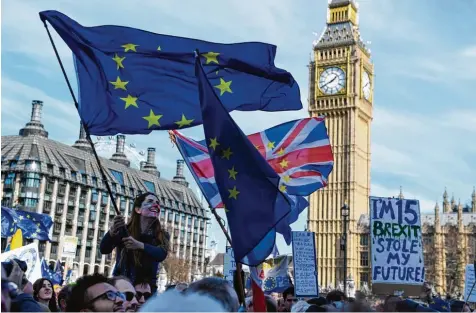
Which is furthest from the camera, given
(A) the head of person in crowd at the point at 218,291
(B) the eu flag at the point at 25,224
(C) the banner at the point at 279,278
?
(B) the eu flag at the point at 25,224

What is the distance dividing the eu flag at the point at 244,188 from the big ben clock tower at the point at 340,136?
7574 centimetres

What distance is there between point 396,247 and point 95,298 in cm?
766

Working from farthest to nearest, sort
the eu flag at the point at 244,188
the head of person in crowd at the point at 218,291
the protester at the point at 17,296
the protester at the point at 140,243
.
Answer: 1. the protester at the point at 140,243
2. the eu flag at the point at 244,188
3. the protester at the point at 17,296
4. the head of person in crowd at the point at 218,291

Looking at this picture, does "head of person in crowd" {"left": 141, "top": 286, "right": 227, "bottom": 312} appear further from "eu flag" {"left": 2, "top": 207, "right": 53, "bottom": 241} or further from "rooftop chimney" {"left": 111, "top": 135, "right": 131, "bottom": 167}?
"rooftop chimney" {"left": 111, "top": 135, "right": 131, "bottom": 167}

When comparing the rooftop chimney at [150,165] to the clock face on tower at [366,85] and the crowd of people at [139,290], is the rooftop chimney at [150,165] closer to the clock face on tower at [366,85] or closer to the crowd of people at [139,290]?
the clock face on tower at [366,85]

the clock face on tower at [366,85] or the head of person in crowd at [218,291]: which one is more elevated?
the clock face on tower at [366,85]

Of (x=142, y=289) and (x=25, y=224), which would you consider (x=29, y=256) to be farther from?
(x=142, y=289)

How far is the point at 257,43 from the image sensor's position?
316 inches

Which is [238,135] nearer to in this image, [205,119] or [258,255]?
[205,119]

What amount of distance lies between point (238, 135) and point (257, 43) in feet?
7.15

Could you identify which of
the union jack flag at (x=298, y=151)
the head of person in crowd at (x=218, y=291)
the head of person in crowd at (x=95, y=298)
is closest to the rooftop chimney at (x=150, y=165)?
the union jack flag at (x=298, y=151)

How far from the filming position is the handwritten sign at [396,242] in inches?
420

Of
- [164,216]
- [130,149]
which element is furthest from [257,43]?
[130,149]

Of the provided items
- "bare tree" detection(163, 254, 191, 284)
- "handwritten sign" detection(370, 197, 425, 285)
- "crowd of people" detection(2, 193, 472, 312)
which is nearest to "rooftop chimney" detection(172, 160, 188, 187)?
"bare tree" detection(163, 254, 191, 284)
